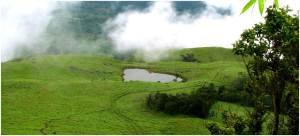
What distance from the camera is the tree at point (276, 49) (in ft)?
30.3

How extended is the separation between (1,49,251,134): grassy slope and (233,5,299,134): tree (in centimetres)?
2755

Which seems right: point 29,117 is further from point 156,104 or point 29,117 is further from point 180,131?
point 180,131

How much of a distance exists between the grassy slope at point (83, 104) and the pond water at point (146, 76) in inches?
217

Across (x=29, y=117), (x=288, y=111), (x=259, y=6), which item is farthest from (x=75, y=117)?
(x=259, y=6)

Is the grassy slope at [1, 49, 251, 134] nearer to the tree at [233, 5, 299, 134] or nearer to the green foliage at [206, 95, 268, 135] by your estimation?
the green foliage at [206, 95, 268, 135]

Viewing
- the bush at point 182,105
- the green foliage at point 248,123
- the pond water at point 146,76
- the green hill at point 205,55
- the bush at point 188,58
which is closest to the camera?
the green foliage at point 248,123

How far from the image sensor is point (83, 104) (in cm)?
5091

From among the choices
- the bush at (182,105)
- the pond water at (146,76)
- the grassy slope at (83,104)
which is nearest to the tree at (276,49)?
the grassy slope at (83,104)

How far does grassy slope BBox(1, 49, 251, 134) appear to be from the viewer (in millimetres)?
38062

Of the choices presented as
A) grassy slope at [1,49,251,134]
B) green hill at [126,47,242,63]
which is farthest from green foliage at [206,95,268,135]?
green hill at [126,47,242,63]

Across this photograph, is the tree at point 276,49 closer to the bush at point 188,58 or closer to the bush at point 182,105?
the bush at point 182,105

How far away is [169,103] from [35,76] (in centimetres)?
5222

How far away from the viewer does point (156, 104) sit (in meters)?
49.0

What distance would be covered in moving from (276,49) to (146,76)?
80.9 meters
